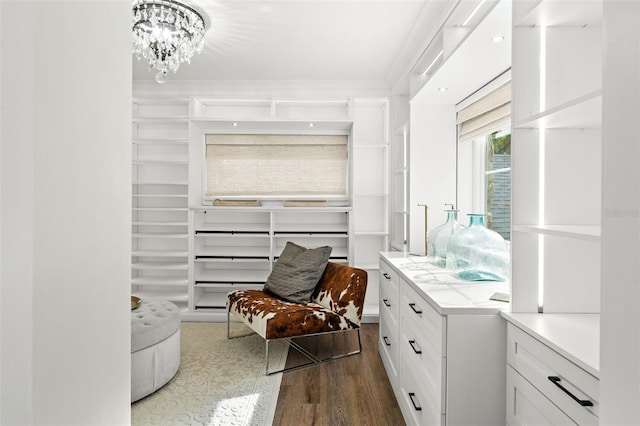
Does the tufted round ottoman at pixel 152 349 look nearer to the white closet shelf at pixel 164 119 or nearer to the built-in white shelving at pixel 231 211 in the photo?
the built-in white shelving at pixel 231 211

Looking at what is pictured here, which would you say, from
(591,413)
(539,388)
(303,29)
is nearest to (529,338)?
(539,388)

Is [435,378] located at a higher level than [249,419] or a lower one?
higher

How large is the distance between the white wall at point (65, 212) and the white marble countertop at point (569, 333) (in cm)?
117

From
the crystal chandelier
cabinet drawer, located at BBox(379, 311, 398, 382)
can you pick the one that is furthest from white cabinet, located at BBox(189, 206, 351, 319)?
the crystal chandelier

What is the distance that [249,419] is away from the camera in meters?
2.23

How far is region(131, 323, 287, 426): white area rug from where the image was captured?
225 cm

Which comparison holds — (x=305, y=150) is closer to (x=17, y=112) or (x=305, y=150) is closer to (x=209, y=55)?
(x=209, y=55)

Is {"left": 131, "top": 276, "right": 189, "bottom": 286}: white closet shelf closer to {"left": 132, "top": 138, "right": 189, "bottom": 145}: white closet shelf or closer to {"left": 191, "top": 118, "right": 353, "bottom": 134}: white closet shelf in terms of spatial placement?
{"left": 132, "top": 138, "right": 189, "bottom": 145}: white closet shelf

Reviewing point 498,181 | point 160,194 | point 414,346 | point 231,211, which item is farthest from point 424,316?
point 160,194

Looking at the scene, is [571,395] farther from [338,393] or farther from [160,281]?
[160,281]

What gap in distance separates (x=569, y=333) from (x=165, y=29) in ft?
9.25

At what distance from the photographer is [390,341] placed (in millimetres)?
2760

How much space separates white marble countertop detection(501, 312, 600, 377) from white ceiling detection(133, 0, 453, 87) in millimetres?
1916

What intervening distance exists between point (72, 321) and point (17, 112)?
0.34 m
